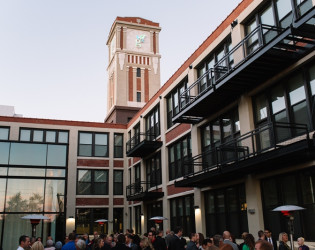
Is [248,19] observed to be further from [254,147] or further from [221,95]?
[254,147]

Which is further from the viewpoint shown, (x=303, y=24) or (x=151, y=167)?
(x=151, y=167)

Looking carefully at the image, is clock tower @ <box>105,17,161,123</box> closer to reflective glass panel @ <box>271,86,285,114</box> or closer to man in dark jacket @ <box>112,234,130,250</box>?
reflective glass panel @ <box>271,86,285,114</box>

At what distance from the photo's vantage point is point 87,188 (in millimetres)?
31625

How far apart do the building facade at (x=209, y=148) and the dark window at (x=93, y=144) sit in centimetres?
9

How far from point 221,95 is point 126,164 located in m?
18.5

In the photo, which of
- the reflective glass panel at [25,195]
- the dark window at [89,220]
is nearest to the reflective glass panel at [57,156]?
the reflective glass panel at [25,195]

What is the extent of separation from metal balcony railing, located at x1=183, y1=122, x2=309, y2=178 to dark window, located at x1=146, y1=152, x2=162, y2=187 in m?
6.69

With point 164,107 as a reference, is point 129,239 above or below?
below

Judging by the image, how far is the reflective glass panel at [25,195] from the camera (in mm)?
26469

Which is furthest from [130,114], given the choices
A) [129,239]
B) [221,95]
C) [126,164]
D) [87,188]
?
[129,239]

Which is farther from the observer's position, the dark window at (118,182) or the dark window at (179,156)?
the dark window at (118,182)

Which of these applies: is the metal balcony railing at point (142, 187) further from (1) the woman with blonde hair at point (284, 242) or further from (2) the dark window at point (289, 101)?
(1) the woman with blonde hair at point (284, 242)

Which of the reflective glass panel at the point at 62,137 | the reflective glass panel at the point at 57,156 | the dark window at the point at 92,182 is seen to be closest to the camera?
the reflective glass panel at the point at 57,156

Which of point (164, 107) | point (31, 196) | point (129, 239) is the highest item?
point (164, 107)
